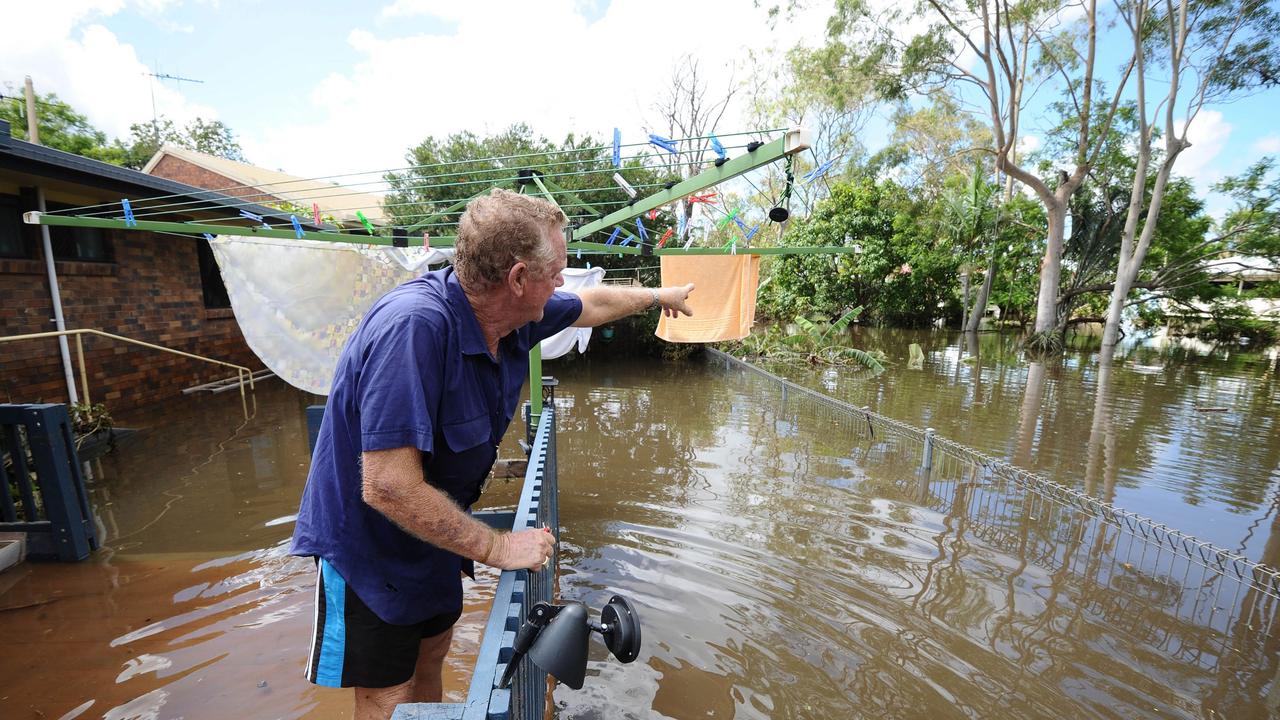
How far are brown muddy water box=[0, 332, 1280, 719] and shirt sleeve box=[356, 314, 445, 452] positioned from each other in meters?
2.20

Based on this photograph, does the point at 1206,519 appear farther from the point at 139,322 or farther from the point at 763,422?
the point at 139,322

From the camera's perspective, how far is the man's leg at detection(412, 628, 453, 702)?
5.58 feet

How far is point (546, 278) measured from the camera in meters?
1.33

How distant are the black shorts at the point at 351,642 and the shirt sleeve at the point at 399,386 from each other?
20.4 inches

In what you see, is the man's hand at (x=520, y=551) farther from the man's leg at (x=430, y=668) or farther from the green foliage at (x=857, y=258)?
the green foliage at (x=857, y=258)

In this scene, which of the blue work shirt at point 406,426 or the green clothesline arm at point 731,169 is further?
the green clothesline arm at point 731,169

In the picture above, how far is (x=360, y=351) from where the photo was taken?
1.21m

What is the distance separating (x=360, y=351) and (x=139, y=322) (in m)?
9.09

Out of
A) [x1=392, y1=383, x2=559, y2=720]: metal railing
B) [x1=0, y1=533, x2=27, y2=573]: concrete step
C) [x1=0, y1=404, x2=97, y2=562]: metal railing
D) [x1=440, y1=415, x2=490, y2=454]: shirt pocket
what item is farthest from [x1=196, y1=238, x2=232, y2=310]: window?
[x1=440, y1=415, x2=490, y2=454]: shirt pocket

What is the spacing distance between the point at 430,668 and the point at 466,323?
1191 mm

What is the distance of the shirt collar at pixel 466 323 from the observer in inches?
50.0

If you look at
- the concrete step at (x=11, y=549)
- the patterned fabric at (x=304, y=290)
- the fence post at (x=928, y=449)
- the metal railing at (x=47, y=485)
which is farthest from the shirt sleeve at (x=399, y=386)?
the fence post at (x=928, y=449)

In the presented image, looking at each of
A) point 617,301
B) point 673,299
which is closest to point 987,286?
point 673,299

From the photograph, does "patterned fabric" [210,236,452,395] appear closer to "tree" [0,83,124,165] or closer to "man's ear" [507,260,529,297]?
"man's ear" [507,260,529,297]
